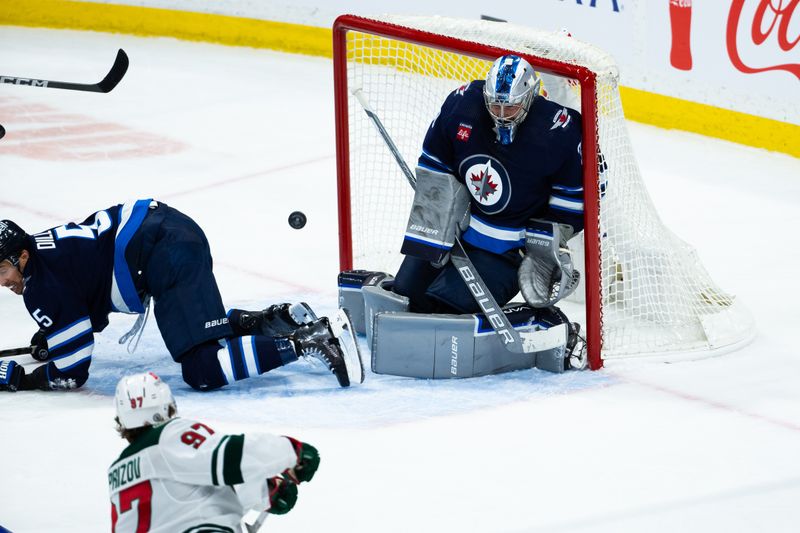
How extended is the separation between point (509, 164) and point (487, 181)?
93 millimetres

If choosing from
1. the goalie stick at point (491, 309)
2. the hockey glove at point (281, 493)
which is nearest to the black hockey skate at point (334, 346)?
the goalie stick at point (491, 309)

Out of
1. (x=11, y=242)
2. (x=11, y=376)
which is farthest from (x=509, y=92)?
(x=11, y=376)

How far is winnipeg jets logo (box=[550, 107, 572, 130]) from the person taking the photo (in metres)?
3.80

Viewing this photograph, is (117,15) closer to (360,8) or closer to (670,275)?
(360,8)

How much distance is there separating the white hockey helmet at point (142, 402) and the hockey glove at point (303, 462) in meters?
0.24

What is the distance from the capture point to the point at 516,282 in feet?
13.1

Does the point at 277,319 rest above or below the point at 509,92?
below

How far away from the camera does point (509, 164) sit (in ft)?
12.6

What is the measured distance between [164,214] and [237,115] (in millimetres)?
3406

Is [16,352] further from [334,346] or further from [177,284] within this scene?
[334,346]

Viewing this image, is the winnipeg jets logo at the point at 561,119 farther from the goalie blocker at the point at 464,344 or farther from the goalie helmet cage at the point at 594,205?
the goalie blocker at the point at 464,344

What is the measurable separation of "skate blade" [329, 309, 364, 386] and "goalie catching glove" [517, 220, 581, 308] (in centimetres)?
52

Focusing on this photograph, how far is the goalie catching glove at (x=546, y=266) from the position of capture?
152 inches

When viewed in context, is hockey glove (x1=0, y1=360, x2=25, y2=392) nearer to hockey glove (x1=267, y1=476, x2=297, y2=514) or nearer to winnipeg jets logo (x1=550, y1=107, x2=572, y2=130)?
hockey glove (x1=267, y1=476, x2=297, y2=514)
